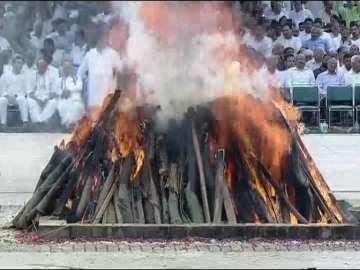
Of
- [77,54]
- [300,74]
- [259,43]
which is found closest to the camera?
[259,43]

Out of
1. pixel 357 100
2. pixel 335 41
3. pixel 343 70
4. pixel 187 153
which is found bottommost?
pixel 187 153

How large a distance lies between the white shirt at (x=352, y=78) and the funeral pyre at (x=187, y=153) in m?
8.23

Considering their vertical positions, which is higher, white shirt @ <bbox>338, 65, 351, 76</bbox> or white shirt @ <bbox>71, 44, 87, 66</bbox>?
white shirt @ <bbox>71, 44, 87, 66</bbox>

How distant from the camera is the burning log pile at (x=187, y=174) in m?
8.33

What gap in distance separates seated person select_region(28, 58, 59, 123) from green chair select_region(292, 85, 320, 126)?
4.42 m

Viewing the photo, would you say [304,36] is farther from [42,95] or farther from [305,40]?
[42,95]

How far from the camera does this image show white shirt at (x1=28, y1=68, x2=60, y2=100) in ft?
42.1

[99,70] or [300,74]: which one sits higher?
[99,70]

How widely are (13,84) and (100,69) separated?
5.12 m

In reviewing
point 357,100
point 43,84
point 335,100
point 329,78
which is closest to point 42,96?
point 43,84

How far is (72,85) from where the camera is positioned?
13.5 meters

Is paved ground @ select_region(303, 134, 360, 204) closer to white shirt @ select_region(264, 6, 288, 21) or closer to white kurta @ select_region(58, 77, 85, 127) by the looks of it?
white shirt @ select_region(264, 6, 288, 21)

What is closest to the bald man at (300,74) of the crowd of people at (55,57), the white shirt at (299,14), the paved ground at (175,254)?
the crowd of people at (55,57)

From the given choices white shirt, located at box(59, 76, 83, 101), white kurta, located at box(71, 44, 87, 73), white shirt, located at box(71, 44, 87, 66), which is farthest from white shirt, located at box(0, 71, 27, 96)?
white shirt, located at box(71, 44, 87, 66)
